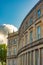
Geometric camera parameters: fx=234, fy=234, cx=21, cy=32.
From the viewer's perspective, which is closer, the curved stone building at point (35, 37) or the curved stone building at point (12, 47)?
the curved stone building at point (35, 37)

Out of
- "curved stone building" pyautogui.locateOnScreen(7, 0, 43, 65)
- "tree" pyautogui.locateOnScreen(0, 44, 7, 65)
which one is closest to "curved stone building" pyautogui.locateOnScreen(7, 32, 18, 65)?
"tree" pyautogui.locateOnScreen(0, 44, 7, 65)

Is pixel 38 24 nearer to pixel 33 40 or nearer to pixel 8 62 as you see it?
pixel 33 40

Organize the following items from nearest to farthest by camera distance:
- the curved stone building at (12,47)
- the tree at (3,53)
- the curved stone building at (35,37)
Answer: the curved stone building at (35,37) → the curved stone building at (12,47) → the tree at (3,53)

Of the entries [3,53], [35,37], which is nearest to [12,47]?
[3,53]

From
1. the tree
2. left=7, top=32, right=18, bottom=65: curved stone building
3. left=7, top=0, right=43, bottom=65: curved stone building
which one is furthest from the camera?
the tree

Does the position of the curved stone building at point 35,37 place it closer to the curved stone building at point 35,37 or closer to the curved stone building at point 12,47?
the curved stone building at point 35,37

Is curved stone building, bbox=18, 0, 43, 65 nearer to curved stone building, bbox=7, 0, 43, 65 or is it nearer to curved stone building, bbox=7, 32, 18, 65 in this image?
curved stone building, bbox=7, 0, 43, 65

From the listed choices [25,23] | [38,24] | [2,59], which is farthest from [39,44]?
[2,59]

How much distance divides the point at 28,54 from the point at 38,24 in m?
5.90

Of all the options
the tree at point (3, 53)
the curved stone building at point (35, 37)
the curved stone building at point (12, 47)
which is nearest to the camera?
the curved stone building at point (35, 37)

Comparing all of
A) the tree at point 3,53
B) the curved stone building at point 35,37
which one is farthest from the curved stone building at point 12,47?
the curved stone building at point 35,37

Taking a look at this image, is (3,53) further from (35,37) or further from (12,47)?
(35,37)

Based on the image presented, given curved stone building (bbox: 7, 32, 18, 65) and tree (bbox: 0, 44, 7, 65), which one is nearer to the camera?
curved stone building (bbox: 7, 32, 18, 65)

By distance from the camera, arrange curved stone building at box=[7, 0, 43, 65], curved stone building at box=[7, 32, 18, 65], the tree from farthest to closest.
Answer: the tree < curved stone building at box=[7, 32, 18, 65] < curved stone building at box=[7, 0, 43, 65]
